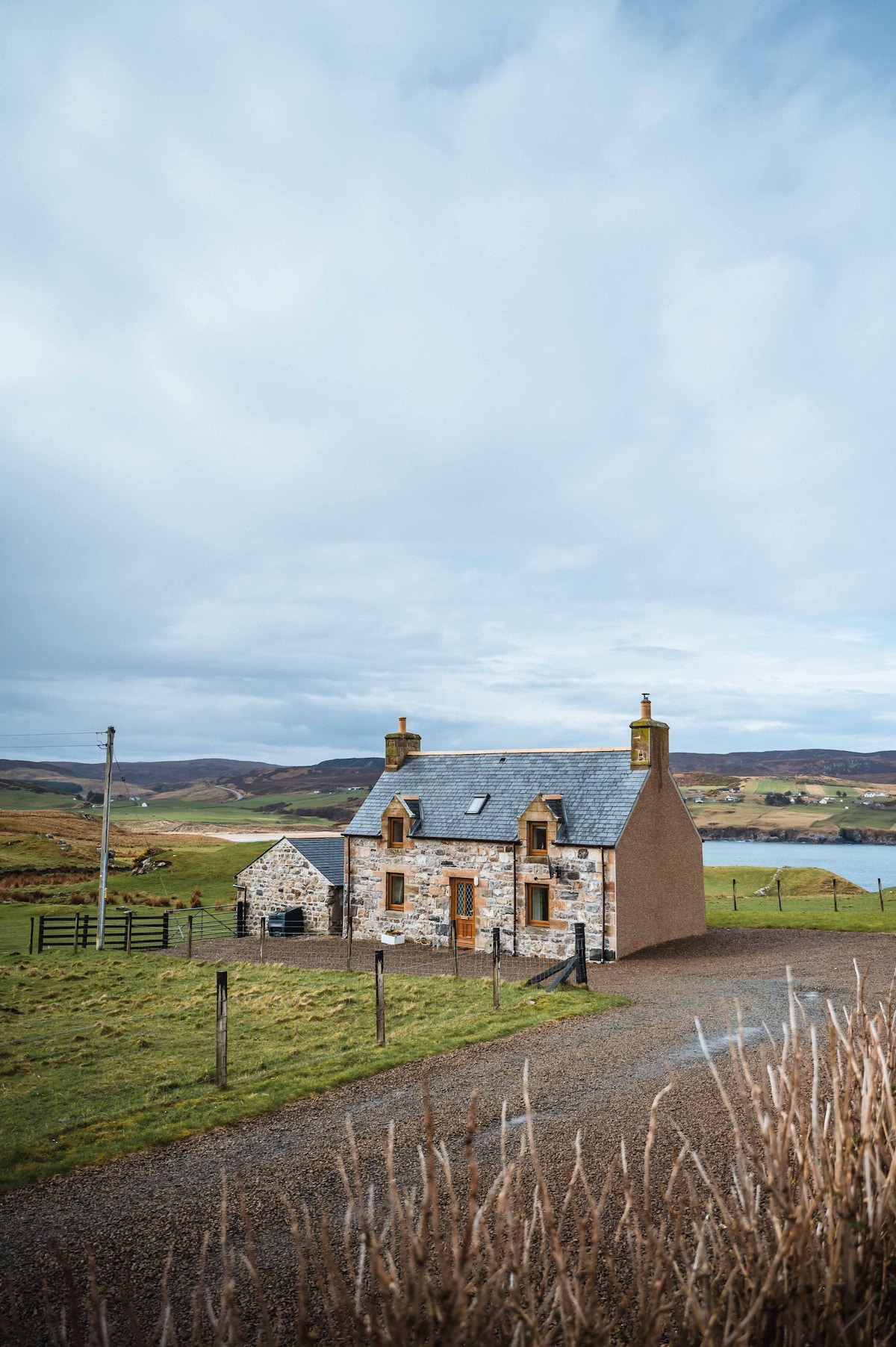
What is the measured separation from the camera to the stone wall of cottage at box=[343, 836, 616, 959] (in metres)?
25.7

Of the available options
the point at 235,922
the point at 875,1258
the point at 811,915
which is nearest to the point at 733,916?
the point at 811,915

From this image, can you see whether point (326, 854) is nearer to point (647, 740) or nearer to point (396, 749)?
point (396, 749)

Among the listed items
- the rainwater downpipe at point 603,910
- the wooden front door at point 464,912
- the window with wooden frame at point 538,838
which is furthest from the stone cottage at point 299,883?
the rainwater downpipe at point 603,910

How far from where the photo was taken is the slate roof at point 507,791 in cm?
2667

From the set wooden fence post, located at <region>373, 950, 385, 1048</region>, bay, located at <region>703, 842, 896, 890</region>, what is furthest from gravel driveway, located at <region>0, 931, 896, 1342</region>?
bay, located at <region>703, 842, 896, 890</region>

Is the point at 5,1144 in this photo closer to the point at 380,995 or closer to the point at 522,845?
the point at 380,995

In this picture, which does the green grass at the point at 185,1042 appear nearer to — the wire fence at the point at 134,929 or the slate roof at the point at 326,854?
the wire fence at the point at 134,929

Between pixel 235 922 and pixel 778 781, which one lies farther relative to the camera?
pixel 778 781

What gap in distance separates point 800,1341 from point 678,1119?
6.65 metres

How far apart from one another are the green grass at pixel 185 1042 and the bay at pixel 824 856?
160ft

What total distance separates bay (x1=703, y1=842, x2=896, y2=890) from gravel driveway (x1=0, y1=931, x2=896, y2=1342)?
168 feet

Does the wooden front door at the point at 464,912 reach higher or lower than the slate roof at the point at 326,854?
lower

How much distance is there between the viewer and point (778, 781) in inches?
6181

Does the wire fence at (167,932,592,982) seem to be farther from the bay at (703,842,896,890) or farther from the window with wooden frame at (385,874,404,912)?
the bay at (703,842,896,890)
